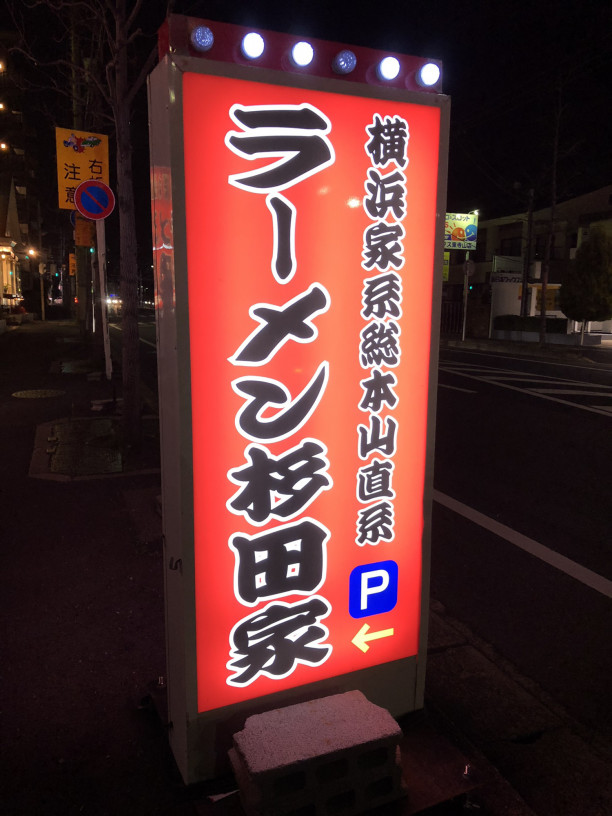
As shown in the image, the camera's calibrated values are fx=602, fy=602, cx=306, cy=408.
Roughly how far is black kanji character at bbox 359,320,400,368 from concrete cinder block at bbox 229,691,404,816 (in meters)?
1.55

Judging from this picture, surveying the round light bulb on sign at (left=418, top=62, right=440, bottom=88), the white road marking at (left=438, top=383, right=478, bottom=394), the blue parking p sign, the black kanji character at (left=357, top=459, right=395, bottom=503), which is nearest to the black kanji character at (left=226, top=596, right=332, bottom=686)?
the blue parking p sign

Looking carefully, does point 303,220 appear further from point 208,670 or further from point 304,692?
point 304,692

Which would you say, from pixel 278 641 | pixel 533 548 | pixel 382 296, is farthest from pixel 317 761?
pixel 533 548

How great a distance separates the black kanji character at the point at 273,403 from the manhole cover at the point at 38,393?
462 inches

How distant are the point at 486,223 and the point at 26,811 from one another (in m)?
45.5

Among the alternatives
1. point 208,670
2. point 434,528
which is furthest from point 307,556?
point 434,528

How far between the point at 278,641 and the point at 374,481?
0.84 m

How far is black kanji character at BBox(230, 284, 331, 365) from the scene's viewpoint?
2.40m

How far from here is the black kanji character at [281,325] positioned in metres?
2.40

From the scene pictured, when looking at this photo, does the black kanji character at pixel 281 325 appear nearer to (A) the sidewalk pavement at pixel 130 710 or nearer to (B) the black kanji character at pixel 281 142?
(B) the black kanji character at pixel 281 142

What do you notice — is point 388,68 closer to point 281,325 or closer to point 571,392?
point 281,325

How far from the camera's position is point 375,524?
9.37ft

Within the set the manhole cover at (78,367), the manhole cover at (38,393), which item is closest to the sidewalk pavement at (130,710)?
the manhole cover at (38,393)

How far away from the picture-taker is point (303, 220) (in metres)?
2.42
